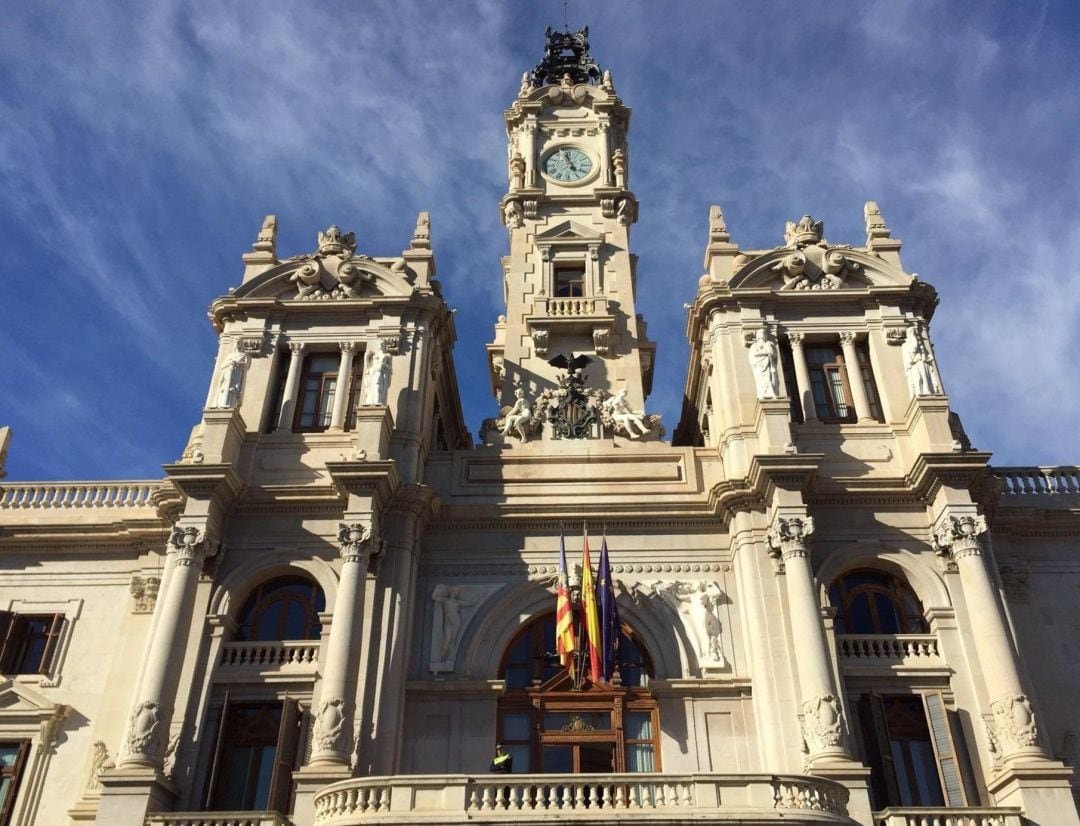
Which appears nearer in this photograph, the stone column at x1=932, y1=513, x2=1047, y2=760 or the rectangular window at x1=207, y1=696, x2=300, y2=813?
the stone column at x1=932, y1=513, x2=1047, y2=760

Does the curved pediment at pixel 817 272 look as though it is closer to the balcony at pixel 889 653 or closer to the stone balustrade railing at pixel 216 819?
the balcony at pixel 889 653

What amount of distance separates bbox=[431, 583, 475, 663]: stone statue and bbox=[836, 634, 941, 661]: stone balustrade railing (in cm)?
878

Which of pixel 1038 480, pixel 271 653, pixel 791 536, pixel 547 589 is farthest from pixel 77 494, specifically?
pixel 1038 480

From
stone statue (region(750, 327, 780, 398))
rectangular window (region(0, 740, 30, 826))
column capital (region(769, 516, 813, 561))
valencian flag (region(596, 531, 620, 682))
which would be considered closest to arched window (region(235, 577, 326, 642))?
rectangular window (region(0, 740, 30, 826))

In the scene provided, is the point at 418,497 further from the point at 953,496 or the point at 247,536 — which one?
the point at 953,496

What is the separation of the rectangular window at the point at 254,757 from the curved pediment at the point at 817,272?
16.9 meters

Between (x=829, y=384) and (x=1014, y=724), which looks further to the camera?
(x=829, y=384)

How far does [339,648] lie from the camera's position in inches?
853

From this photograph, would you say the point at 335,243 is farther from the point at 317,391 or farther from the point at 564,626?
the point at 564,626

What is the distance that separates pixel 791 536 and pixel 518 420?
8.46m

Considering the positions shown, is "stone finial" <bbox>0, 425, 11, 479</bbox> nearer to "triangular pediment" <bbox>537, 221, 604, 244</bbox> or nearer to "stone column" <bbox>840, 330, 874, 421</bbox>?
"triangular pediment" <bbox>537, 221, 604, 244</bbox>

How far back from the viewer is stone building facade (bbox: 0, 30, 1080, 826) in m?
20.4

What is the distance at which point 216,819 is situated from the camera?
19266 mm

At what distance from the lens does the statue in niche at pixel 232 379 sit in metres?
26.6
